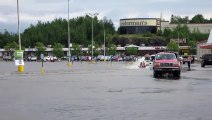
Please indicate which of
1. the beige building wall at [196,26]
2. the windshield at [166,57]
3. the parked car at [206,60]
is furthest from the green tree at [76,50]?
the windshield at [166,57]

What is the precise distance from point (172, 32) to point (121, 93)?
523 feet

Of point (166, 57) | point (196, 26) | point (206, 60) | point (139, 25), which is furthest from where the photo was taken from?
point (196, 26)

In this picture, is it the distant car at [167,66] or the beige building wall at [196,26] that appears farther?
the beige building wall at [196,26]

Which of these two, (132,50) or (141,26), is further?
(141,26)

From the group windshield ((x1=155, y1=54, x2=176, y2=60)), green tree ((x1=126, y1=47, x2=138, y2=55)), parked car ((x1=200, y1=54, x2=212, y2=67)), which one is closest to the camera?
windshield ((x1=155, y1=54, x2=176, y2=60))

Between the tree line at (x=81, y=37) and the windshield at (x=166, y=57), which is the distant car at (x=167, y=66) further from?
the tree line at (x=81, y=37)

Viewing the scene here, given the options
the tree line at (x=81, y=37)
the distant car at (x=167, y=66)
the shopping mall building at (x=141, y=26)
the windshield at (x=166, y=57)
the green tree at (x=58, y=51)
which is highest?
the shopping mall building at (x=141, y=26)

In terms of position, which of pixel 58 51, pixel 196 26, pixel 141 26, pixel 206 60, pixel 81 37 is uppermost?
pixel 196 26

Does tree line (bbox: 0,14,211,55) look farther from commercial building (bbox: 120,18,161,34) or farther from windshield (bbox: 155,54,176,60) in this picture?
windshield (bbox: 155,54,176,60)

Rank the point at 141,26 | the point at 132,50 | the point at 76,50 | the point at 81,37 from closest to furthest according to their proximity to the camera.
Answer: the point at 132,50 → the point at 76,50 → the point at 141,26 → the point at 81,37

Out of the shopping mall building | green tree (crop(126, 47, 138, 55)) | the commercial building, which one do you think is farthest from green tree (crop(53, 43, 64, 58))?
the shopping mall building

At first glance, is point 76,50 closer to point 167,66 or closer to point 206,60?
point 206,60

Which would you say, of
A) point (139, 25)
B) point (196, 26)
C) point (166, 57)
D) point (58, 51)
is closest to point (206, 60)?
point (166, 57)

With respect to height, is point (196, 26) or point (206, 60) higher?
point (196, 26)
